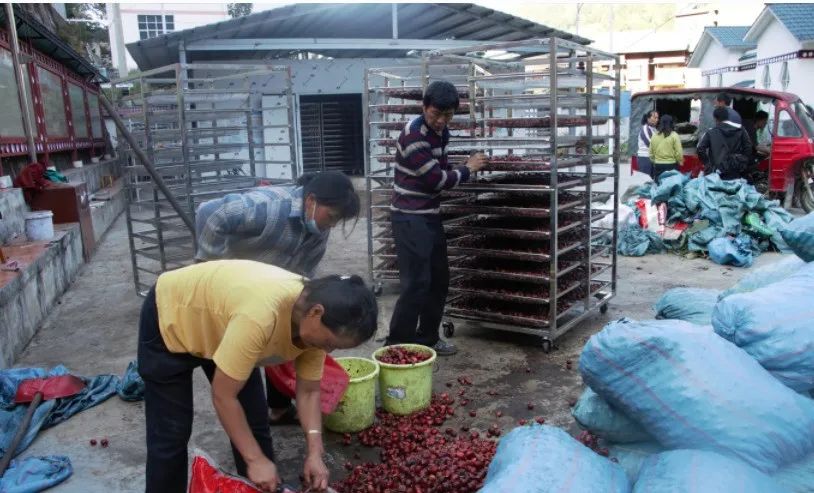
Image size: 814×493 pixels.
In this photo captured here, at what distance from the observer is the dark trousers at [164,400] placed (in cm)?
235

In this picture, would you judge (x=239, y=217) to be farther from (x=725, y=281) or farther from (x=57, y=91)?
(x=57, y=91)

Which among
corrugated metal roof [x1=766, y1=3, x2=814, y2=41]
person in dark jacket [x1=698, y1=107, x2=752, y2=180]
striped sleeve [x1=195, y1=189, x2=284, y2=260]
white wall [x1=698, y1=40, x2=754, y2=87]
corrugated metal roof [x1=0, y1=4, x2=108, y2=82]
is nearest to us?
striped sleeve [x1=195, y1=189, x2=284, y2=260]

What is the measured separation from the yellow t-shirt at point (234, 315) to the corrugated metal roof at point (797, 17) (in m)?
19.7

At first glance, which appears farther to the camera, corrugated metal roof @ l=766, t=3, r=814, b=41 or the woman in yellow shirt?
corrugated metal roof @ l=766, t=3, r=814, b=41

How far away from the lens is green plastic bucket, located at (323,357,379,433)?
11.5 ft

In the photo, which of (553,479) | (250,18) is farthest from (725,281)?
(250,18)

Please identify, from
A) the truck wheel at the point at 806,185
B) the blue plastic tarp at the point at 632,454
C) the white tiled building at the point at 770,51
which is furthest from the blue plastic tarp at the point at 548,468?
the white tiled building at the point at 770,51

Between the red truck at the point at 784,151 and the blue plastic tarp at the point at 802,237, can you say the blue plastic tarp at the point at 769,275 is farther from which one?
the red truck at the point at 784,151

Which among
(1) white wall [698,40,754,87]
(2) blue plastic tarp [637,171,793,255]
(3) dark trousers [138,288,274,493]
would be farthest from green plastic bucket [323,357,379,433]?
(1) white wall [698,40,754,87]

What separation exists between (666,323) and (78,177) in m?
11.0

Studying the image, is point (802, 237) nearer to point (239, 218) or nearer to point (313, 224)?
point (313, 224)

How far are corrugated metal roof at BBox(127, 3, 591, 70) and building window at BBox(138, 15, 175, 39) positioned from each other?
29274 mm

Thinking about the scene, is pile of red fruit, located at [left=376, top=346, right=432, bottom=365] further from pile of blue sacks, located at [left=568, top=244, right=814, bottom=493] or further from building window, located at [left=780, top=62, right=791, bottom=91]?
building window, located at [left=780, top=62, right=791, bottom=91]

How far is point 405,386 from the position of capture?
3.73 metres
